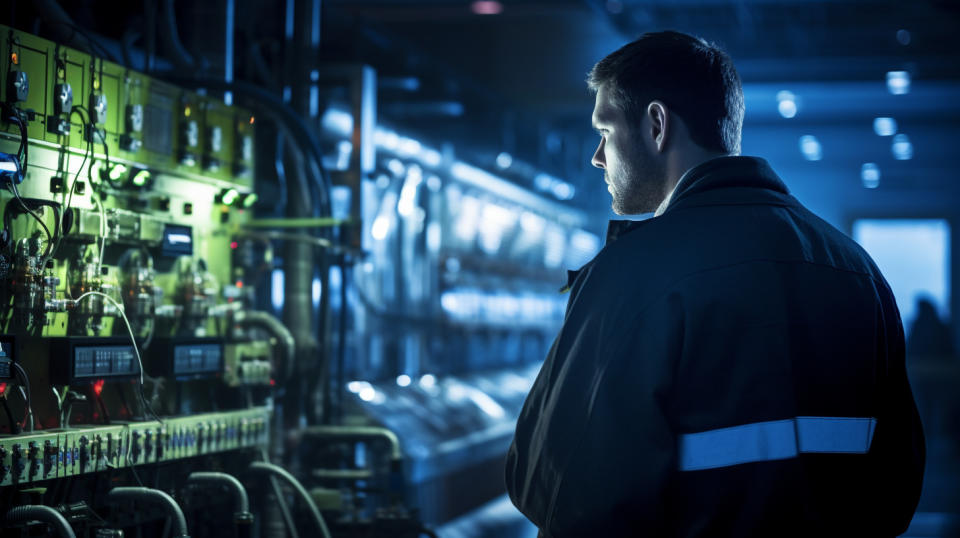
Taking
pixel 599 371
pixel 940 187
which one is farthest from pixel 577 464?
pixel 940 187

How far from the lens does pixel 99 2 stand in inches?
213

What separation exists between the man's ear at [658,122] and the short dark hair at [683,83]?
1cm

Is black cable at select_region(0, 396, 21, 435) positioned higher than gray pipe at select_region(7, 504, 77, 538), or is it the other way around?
black cable at select_region(0, 396, 21, 435)

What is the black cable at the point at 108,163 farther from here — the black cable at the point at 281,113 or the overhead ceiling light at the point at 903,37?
the overhead ceiling light at the point at 903,37

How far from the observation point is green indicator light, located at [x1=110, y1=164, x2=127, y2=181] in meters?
4.00

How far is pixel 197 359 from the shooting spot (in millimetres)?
4461

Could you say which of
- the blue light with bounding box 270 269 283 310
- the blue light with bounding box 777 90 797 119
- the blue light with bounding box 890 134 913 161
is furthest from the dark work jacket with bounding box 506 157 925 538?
the blue light with bounding box 890 134 913 161

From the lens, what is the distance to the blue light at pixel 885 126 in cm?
1277

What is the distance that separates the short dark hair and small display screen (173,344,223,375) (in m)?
2.84

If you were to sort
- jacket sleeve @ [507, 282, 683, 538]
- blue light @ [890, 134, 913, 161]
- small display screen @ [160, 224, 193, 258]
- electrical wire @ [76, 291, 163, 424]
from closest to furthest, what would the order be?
jacket sleeve @ [507, 282, 683, 538], electrical wire @ [76, 291, 163, 424], small display screen @ [160, 224, 193, 258], blue light @ [890, 134, 913, 161]

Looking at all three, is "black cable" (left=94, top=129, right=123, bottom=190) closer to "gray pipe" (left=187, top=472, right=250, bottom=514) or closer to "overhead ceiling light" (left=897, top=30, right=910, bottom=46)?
"gray pipe" (left=187, top=472, right=250, bottom=514)

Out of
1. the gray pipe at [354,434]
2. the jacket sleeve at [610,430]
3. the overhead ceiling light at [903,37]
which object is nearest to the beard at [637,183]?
the jacket sleeve at [610,430]

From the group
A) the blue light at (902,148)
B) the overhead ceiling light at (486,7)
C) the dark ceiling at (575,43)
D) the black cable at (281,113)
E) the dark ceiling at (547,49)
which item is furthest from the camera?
the blue light at (902,148)

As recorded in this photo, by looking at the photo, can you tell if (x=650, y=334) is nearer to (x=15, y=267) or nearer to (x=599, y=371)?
(x=599, y=371)
